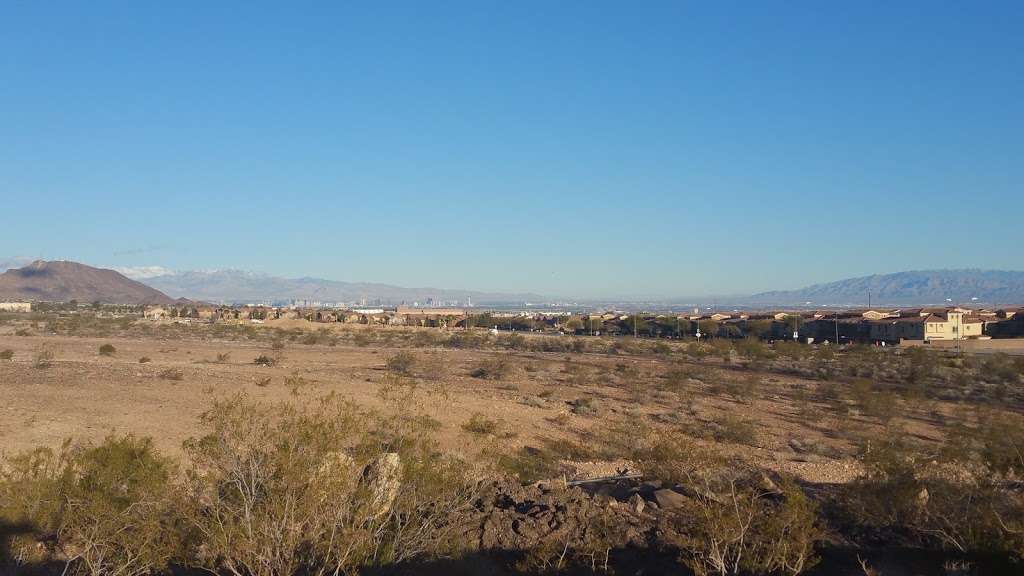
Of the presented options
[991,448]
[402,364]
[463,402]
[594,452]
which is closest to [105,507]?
[594,452]

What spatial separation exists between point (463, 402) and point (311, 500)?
827 inches

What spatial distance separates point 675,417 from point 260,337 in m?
57.5

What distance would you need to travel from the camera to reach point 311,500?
8.61 meters

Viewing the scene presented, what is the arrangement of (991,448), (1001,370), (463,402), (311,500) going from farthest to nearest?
1. (1001,370)
2. (463,402)
3. (991,448)
4. (311,500)

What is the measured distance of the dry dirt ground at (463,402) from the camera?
2059 cm

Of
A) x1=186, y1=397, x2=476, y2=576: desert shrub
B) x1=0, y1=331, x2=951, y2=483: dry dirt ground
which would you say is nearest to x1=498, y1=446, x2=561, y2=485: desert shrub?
x1=0, y1=331, x2=951, y2=483: dry dirt ground

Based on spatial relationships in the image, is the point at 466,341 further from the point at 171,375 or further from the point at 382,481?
the point at 382,481

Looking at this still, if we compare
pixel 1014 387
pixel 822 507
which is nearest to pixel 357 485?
pixel 822 507

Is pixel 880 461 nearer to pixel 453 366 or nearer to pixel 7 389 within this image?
pixel 7 389

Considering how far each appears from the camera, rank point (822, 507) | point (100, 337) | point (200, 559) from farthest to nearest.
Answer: point (100, 337), point (822, 507), point (200, 559)

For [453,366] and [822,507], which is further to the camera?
[453,366]

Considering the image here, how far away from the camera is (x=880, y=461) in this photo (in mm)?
12664

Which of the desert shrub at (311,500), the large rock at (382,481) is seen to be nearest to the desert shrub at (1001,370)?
the desert shrub at (311,500)

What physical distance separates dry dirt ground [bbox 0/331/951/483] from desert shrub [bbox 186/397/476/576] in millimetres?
3907
